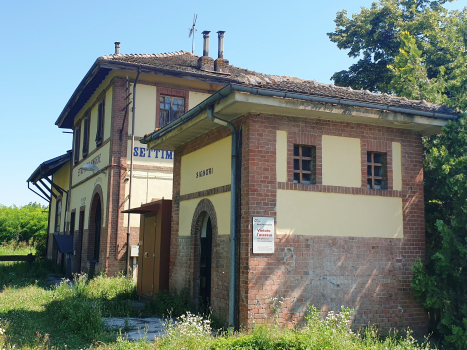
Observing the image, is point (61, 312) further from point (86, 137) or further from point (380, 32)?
point (380, 32)

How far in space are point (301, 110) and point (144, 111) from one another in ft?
30.5

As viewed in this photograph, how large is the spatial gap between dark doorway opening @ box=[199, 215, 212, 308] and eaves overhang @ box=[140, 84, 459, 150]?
2241 mm

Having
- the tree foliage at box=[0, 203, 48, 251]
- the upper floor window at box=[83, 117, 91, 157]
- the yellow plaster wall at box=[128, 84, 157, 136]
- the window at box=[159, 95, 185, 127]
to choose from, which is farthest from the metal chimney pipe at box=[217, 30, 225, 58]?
the tree foliage at box=[0, 203, 48, 251]

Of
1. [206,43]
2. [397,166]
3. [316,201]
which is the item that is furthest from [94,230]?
[397,166]

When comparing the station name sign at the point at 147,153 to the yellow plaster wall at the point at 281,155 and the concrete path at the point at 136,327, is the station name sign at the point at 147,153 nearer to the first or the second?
the concrete path at the point at 136,327

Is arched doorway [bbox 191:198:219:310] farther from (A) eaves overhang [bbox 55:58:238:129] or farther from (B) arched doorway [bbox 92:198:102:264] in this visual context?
(B) arched doorway [bbox 92:198:102:264]

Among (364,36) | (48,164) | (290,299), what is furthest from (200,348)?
(48,164)

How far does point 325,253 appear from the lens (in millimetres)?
8984

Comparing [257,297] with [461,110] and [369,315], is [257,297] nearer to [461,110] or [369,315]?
[369,315]

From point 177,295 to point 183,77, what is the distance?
8339 millimetres

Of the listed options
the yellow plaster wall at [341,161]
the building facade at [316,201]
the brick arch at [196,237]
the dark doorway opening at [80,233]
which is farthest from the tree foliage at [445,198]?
the dark doorway opening at [80,233]

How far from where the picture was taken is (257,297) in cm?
837

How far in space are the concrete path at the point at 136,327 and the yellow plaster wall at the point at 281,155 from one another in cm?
347

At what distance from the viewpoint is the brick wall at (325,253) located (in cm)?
854
